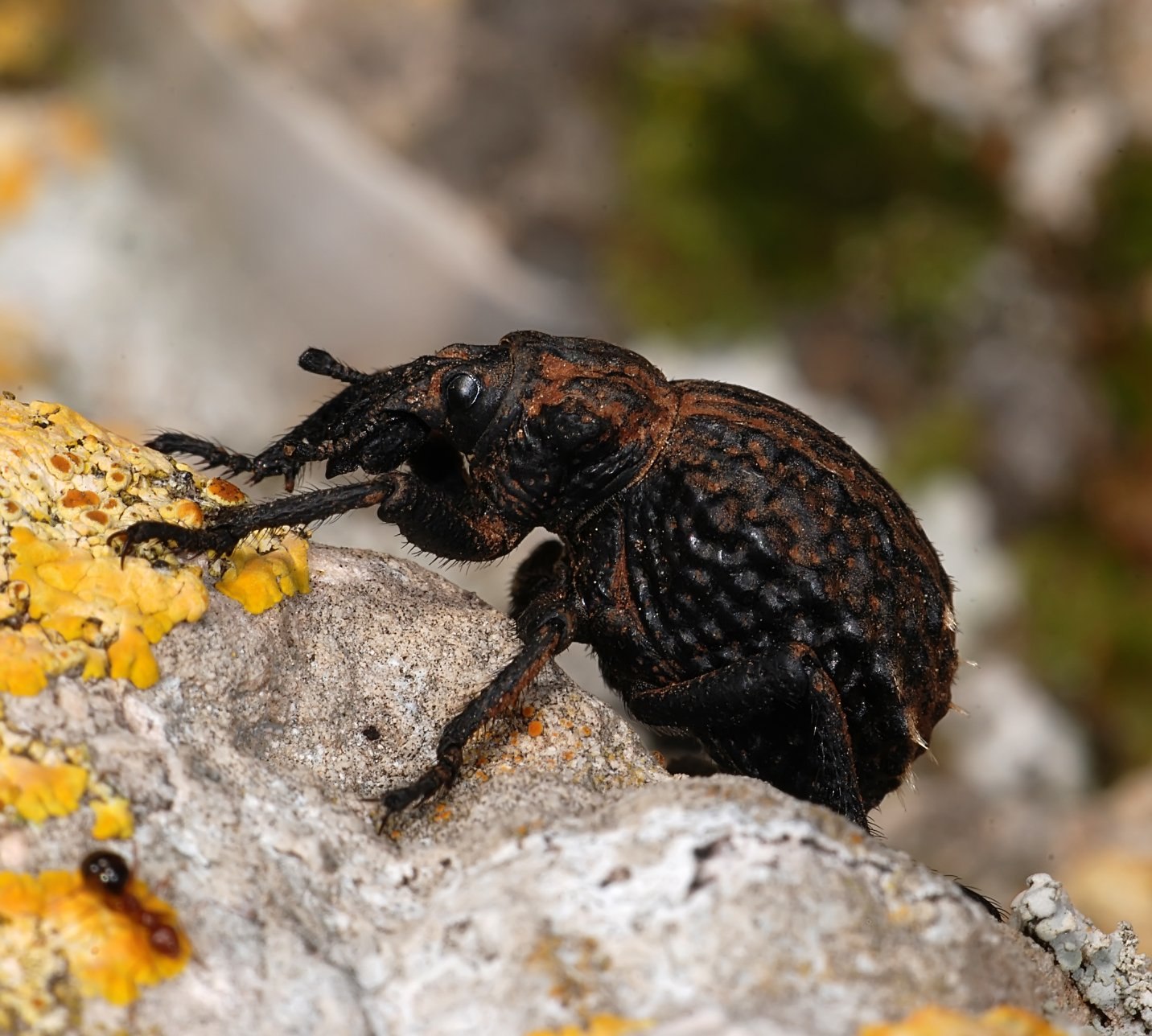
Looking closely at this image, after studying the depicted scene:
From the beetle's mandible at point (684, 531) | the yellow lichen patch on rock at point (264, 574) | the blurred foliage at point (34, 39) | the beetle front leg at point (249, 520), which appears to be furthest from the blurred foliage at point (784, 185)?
the yellow lichen patch on rock at point (264, 574)

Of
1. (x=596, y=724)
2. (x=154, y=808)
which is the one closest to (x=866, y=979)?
(x=596, y=724)

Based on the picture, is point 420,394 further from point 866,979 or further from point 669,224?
point 669,224

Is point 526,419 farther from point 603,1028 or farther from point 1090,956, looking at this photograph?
point 1090,956

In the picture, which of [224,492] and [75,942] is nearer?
[75,942]

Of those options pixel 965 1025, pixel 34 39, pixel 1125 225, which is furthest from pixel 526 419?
pixel 34 39

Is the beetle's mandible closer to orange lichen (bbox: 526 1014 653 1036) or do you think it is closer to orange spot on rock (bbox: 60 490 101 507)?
orange spot on rock (bbox: 60 490 101 507)

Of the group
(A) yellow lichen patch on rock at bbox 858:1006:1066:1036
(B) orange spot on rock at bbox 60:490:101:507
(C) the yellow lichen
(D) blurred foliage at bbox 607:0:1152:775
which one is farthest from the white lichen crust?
(D) blurred foliage at bbox 607:0:1152:775

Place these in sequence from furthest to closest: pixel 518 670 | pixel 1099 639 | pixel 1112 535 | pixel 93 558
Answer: pixel 1112 535
pixel 1099 639
pixel 518 670
pixel 93 558
